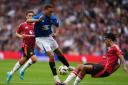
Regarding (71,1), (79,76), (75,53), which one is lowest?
(75,53)

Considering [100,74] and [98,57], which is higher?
[100,74]

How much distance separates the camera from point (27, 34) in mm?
21938

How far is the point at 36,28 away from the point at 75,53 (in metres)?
15.3

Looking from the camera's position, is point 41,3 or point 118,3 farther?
point 41,3

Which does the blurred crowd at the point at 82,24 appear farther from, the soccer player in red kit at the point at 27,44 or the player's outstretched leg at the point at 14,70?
the player's outstretched leg at the point at 14,70

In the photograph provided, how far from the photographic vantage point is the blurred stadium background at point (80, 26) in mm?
34000

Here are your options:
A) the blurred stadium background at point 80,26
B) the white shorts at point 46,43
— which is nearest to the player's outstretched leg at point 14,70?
the white shorts at point 46,43

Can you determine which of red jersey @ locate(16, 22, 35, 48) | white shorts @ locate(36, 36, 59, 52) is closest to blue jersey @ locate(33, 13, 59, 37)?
white shorts @ locate(36, 36, 59, 52)

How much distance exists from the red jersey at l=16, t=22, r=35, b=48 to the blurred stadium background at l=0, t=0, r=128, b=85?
1118 centimetres

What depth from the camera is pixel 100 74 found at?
1633cm

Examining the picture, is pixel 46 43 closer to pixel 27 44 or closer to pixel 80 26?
pixel 27 44

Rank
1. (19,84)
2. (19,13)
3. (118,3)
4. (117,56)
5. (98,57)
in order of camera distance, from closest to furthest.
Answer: (117,56) < (19,84) < (98,57) < (118,3) < (19,13)

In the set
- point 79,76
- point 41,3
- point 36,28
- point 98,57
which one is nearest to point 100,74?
point 79,76

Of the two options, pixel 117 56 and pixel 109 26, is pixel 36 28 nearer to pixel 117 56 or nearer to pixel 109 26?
pixel 117 56
